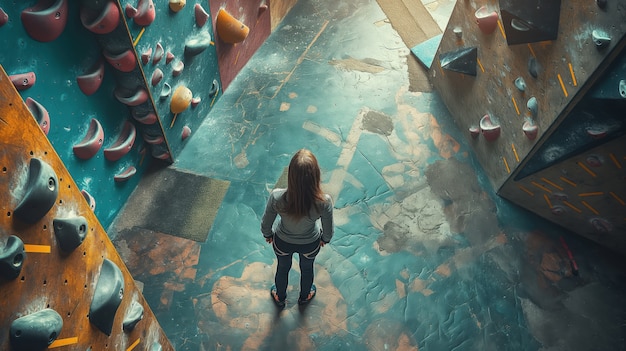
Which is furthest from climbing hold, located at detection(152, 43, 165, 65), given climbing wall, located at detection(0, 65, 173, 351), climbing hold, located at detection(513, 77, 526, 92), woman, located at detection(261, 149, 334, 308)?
climbing hold, located at detection(513, 77, 526, 92)

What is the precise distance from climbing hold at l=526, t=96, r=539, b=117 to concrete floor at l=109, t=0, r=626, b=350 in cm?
87

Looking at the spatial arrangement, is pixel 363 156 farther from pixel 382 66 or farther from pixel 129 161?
pixel 129 161

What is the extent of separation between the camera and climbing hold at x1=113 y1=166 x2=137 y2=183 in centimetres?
343

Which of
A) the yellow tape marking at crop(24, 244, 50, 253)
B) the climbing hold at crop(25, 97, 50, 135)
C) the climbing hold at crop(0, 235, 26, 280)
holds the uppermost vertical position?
the climbing hold at crop(0, 235, 26, 280)

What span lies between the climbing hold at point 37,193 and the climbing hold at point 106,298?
0.41 metres

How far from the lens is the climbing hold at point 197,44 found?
356cm

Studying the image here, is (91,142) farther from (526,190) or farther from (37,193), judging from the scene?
(526,190)

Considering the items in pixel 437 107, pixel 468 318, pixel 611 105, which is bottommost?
pixel 468 318

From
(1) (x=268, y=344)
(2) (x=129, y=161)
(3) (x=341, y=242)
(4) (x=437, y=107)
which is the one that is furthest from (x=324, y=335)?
(4) (x=437, y=107)

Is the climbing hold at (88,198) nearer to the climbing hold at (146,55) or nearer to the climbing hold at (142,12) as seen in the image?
the climbing hold at (146,55)

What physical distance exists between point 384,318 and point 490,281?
2.74ft

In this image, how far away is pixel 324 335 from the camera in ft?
10.0

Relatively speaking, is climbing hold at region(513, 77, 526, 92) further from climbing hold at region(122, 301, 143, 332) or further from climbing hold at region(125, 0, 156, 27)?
climbing hold at region(122, 301, 143, 332)

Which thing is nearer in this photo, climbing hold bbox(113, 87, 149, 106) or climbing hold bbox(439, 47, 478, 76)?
climbing hold bbox(113, 87, 149, 106)
